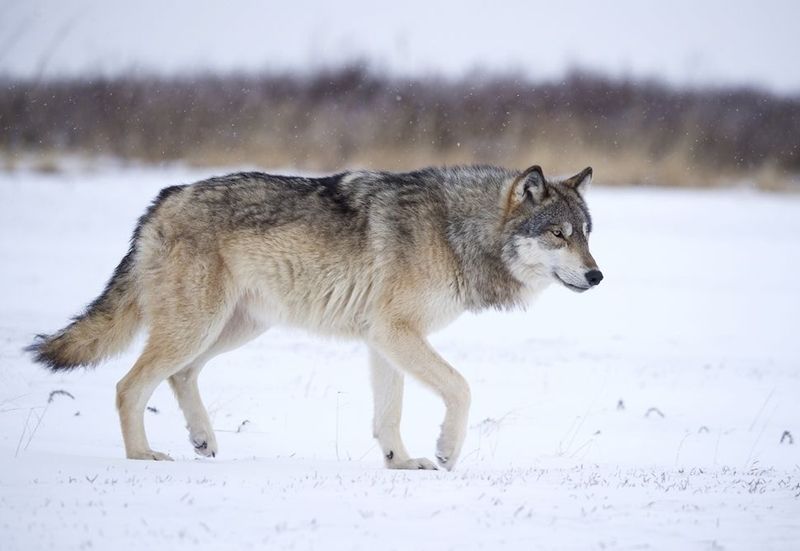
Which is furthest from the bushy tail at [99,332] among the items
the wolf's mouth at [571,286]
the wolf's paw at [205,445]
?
the wolf's mouth at [571,286]

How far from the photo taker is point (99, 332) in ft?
19.4

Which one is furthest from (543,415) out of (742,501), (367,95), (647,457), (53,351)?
(367,95)

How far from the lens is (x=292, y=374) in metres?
8.59

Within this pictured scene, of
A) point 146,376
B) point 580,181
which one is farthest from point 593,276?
point 146,376

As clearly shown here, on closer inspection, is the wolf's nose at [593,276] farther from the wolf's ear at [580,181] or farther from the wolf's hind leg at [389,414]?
the wolf's hind leg at [389,414]

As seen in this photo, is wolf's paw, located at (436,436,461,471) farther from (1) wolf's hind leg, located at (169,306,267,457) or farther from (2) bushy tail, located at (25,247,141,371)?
(2) bushy tail, located at (25,247,141,371)

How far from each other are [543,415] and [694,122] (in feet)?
52.7

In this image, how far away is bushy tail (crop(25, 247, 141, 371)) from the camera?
5.85 metres

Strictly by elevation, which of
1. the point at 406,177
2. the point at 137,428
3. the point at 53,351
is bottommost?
the point at 137,428

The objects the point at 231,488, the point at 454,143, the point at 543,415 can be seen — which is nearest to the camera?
the point at 231,488

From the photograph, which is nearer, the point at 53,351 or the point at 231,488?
the point at 231,488

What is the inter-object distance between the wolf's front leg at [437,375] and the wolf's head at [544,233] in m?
0.88

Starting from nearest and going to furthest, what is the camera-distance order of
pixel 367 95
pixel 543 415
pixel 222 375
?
1. pixel 543 415
2. pixel 222 375
3. pixel 367 95

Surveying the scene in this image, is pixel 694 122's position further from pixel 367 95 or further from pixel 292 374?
pixel 292 374
